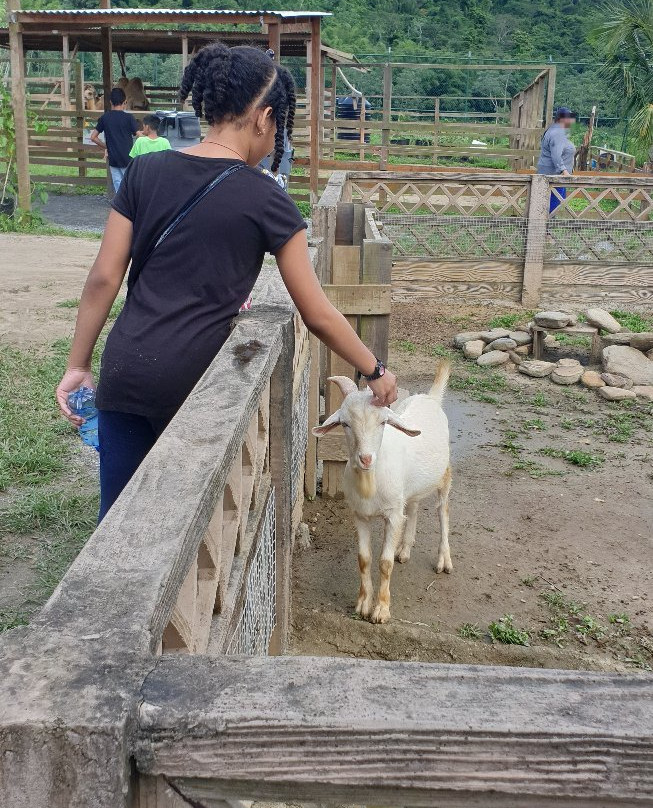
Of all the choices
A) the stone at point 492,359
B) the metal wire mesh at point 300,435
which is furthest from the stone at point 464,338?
the metal wire mesh at point 300,435

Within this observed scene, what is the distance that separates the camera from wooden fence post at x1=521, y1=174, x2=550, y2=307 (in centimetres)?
1095

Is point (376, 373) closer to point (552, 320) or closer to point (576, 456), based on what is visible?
point (576, 456)

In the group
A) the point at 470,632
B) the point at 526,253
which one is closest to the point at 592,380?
the point at 526,253

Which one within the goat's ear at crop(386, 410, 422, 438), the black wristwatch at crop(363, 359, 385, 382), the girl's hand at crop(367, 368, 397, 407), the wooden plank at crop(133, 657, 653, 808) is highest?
the wooden plank at crop(133, 657, 653, 808)

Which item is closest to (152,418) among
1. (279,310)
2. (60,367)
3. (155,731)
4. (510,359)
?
(279,310)

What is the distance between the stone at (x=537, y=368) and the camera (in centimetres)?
859

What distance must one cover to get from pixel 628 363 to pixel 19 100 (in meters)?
9.60

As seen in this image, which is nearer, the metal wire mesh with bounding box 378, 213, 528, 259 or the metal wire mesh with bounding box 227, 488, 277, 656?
the metal wire mesh with bounding box 227, 488, 277, 656

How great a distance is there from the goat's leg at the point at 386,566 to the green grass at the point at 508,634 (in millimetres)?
498

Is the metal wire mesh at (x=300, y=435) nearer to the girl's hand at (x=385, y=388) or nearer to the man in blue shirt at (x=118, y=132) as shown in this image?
the girl's hand at (x=385, y=388)

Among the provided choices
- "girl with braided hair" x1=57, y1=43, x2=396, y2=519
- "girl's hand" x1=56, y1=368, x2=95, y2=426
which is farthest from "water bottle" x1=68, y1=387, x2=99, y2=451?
Answer: "girl with braided hair" x1=57, y1=43, x2=396, y2=519

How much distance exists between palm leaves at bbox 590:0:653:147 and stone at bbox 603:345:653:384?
14115 millimetres

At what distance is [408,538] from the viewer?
199 inches

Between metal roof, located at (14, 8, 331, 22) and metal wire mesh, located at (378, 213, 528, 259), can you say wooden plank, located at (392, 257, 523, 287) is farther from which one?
metal roof, located at (14, 8, 331, 22)
